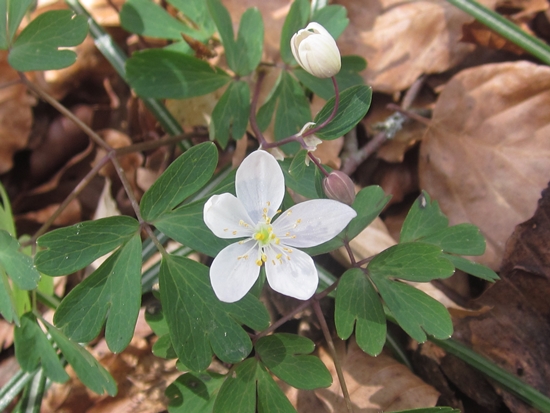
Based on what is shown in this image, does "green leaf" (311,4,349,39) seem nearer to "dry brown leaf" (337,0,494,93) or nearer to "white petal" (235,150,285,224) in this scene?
"dry brown leaf" (337,0,494,93)

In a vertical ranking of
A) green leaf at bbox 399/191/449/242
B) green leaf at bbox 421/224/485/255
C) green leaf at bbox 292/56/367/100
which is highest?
green leaf at bbox 292/56/367/100

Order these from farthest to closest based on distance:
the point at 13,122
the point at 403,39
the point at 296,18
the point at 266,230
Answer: the point at 13,122
the point at 403,39
the point at 296,18
the point at 266,230

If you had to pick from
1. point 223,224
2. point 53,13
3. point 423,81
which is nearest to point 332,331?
point 223,224

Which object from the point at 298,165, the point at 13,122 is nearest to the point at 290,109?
the point at 298,165

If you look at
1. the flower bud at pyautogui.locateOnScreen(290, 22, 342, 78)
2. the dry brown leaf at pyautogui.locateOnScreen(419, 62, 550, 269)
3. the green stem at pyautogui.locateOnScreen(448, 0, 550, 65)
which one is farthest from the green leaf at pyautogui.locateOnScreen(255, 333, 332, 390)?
the green stem at pyautogui.locateOnScreen(448, 0, 550, 65)

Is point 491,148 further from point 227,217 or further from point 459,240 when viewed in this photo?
point 227,217

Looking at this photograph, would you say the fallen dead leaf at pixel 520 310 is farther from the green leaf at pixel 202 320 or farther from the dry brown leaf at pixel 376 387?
the green leaf at pixel 202 320

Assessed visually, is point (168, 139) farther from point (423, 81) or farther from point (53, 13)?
point (423, 81)

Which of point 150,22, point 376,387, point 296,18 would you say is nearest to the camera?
point 376,387
